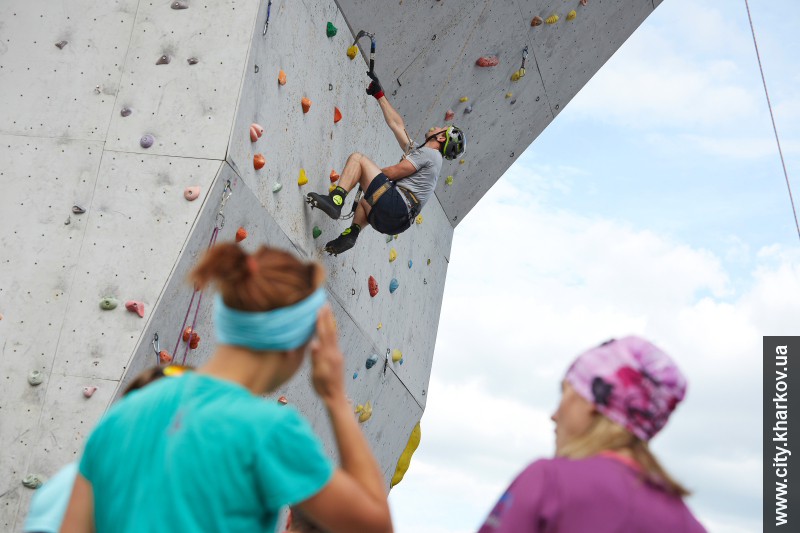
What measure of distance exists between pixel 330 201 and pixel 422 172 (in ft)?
2.67

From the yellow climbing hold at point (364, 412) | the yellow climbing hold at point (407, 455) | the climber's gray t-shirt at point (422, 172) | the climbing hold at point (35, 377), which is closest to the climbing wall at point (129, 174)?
the climbing hold at point (35, 377)

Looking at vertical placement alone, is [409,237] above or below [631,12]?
below

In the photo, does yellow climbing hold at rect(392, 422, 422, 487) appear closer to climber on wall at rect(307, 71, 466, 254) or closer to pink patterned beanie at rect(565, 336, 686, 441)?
climber on wall at rect(307, 71, 466, 254)

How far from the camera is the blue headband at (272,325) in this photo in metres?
1.37

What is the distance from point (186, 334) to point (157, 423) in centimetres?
298

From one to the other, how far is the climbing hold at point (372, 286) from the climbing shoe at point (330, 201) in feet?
4.11

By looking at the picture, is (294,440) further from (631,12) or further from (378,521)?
(631,12)

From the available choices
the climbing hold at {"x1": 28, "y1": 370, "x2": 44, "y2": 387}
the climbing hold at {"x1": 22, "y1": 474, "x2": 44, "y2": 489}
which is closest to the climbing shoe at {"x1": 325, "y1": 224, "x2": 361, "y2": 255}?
the climbing hold at {"x1": 28, "y1": 370, "x2": 44, "y2": 387}

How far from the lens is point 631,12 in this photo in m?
7.91

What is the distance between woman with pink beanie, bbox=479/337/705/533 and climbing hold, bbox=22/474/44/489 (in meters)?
2.77

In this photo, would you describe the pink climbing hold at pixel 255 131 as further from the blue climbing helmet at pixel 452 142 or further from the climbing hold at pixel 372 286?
the climbing hold at pixel 372 286

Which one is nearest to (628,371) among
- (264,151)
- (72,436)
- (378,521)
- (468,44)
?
(378,521)

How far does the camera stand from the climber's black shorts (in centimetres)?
557

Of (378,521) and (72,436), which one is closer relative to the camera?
(378,521)
